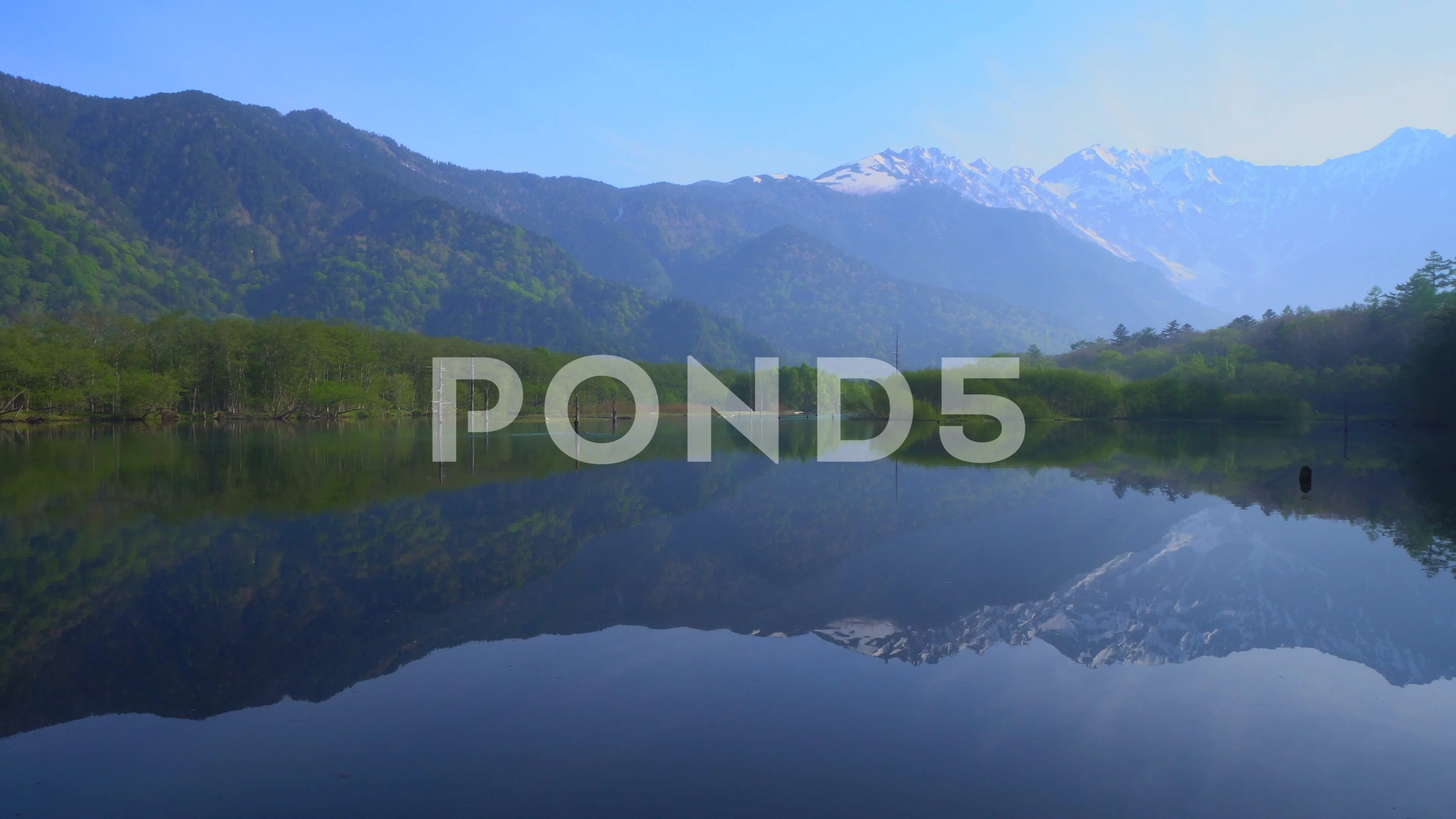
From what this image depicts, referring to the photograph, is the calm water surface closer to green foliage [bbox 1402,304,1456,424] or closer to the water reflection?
the water reflection

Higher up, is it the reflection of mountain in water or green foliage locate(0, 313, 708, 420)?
green foliage locate(0, 313, 708, 420)

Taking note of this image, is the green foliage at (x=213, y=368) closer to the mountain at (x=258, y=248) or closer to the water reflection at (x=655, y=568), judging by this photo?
the water reflection at (x=655, y=568)

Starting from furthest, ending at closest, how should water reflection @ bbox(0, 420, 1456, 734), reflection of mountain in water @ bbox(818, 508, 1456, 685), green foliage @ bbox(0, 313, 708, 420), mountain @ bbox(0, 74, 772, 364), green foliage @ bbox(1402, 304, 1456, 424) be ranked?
mountain @ bbox(0, 74, 772, 364) < green foliage @ bbox(0, 313, 708, 420) < green foliage @ bbox(1402, 304, 1456, 424) < reflection of mountain in water @ bbox(818, 508, 1456, 685) < water reflection @ bbox(0, 420, 1456, 734)

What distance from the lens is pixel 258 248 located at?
180m

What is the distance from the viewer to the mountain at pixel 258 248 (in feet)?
428

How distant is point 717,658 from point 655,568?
12.3 ft

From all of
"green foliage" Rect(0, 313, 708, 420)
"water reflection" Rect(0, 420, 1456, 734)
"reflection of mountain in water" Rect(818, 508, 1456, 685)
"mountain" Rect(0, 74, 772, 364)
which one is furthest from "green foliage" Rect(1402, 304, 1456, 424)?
"mountain" Rect(0, 74, 772, 364)

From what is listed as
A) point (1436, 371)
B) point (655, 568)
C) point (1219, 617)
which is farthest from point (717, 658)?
point (1436, 371)

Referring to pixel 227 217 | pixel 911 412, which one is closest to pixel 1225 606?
pixel 911 412

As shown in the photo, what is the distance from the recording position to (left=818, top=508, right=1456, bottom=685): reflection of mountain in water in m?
7.71

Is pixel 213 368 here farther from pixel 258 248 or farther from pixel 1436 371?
pixel 258 248

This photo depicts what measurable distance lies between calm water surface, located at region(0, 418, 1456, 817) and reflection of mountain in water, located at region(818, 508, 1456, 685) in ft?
0.20

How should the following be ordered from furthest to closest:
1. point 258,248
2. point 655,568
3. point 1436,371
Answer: point 258,248
point 1436,371
point 655,568

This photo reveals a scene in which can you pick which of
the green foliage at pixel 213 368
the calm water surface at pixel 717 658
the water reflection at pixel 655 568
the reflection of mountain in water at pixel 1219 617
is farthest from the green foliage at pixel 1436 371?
the green foliage at pixel 213 368
